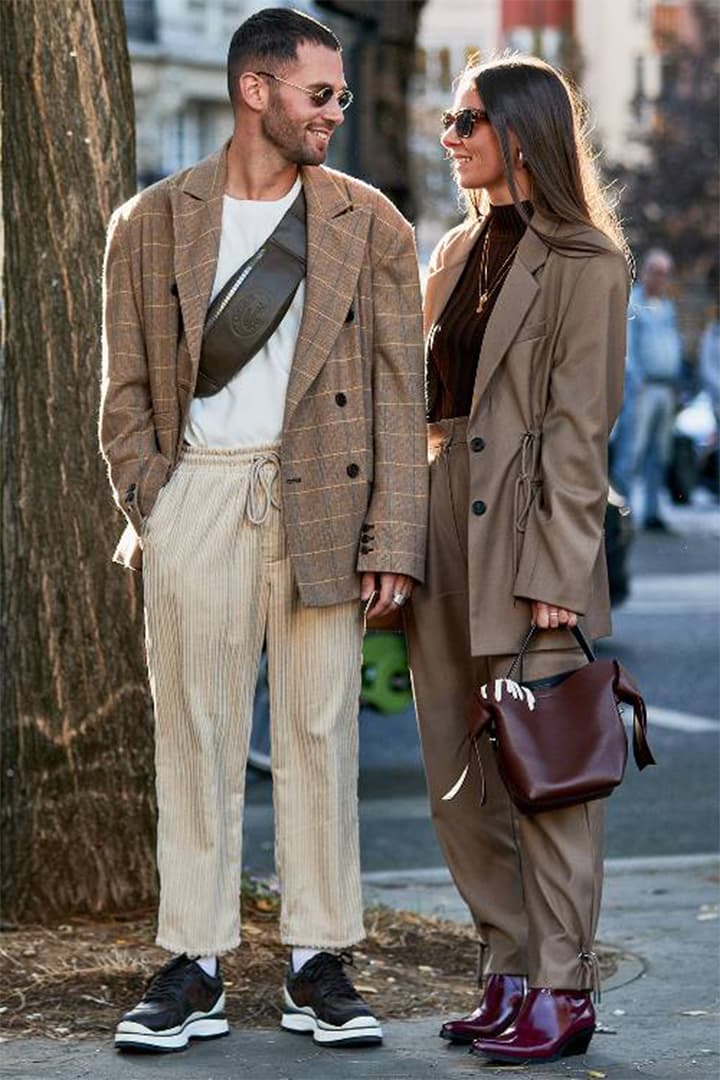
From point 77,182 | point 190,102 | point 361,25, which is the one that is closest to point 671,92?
point 190,102

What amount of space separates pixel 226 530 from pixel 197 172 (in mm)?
759

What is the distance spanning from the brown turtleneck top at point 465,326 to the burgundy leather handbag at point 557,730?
554 mm

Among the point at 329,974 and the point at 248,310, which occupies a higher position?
the point at 248,310

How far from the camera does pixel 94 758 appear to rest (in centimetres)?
630

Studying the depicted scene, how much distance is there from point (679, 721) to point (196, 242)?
612 cm

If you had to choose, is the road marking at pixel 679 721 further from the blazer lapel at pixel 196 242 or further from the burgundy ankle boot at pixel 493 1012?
the blazer lapel at pixel 196 242

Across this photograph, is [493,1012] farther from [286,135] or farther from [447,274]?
[286,135]

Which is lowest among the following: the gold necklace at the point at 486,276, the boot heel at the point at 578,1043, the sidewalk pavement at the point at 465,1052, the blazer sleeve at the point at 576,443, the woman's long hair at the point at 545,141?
the sidewalk pavement at the point at 465,1052

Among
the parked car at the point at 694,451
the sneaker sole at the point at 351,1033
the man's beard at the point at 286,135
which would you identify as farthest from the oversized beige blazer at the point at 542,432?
the parked car at the point at 694,451

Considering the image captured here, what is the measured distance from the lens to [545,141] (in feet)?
17.2

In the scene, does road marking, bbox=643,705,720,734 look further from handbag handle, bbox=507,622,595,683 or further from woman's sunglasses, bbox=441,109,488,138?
woman's sunglasses, bbox=441,109,488,138

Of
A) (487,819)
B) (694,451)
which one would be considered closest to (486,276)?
(487,819)

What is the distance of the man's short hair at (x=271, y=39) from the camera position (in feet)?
17.1

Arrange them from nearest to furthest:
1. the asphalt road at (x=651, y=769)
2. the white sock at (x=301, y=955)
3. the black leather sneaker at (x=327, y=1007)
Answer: the black leather sneaker at (x=327, y=1007) < the white sock at (x=301, y=955) < the asphalt road at (x=651, y=769)
